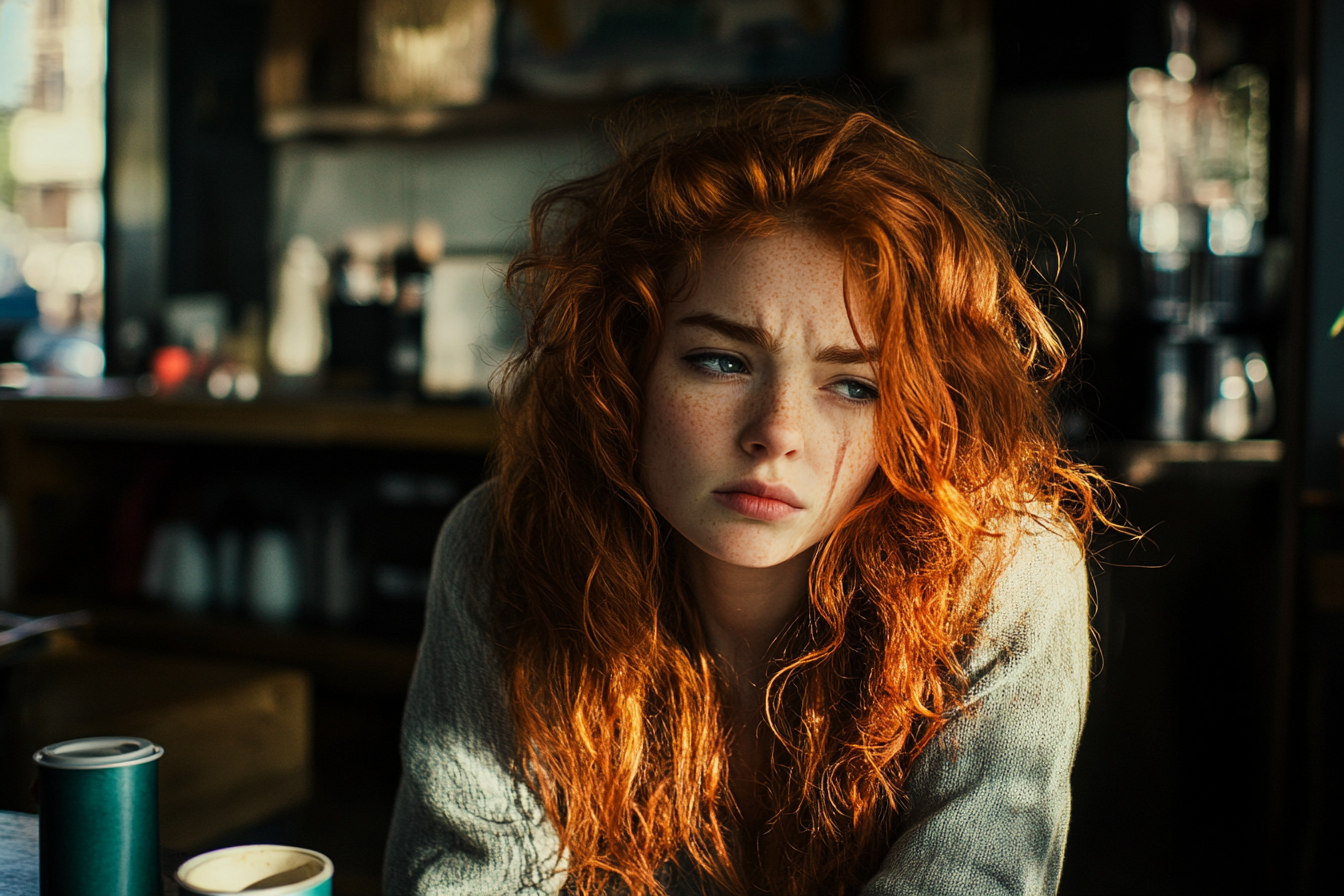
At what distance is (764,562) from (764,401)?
0.11 m

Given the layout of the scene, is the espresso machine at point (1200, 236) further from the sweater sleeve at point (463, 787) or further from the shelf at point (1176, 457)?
the sweater sleeve at point (463, 787)

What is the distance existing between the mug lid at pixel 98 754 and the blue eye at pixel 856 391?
1.62 ft

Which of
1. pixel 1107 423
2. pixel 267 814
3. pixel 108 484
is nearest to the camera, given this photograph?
pixel 267 814

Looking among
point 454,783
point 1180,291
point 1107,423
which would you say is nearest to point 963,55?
point 1180,291

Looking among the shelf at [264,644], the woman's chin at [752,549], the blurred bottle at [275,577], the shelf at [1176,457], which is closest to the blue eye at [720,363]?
the woman's chin at [752,549]

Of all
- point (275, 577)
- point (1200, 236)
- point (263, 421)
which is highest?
point (1200, 236)

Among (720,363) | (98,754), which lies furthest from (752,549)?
(98,754)

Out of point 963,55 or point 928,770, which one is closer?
point 928,770

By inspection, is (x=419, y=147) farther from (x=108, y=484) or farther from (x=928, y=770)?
(x=928, y=770)

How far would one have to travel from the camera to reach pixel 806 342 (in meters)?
0.81

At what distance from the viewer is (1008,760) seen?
2.65ft

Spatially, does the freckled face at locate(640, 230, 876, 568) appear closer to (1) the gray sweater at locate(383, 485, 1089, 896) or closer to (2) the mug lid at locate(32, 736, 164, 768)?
(1) the gray sweater at locate(383, 485, 1089, 896)

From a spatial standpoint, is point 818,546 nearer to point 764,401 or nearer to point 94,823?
point 764,401

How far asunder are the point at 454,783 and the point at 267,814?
0.93m
